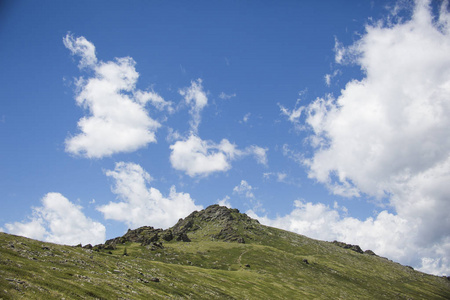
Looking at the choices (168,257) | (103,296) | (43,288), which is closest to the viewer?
(43,288)

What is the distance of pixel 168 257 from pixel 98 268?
8584cm

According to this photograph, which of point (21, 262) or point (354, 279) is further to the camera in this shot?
point (354, 279)

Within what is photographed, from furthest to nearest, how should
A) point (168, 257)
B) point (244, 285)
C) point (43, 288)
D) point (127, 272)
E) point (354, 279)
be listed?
point (354, 279)
point (168, 257)
point (244, 285)
point (127, 272)
point (43, 288)

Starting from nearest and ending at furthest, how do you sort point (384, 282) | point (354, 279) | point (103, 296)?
point (103, 296) < point (354, 279) < point (384, 282)

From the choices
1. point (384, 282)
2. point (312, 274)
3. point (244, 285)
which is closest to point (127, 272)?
point (244, 285)

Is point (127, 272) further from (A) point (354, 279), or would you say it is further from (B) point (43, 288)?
(A) point (354, 279)

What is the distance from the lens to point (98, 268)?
180 ft

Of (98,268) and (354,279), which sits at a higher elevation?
→ (354,279)

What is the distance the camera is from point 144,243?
6407 inches

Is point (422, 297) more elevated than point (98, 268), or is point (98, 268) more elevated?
point (422, 297)

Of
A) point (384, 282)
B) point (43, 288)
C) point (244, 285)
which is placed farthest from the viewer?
point (384, 282)

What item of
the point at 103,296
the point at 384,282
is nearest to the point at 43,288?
the point at 103,296

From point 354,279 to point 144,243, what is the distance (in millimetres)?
149431

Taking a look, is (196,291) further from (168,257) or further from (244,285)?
(168,257)
